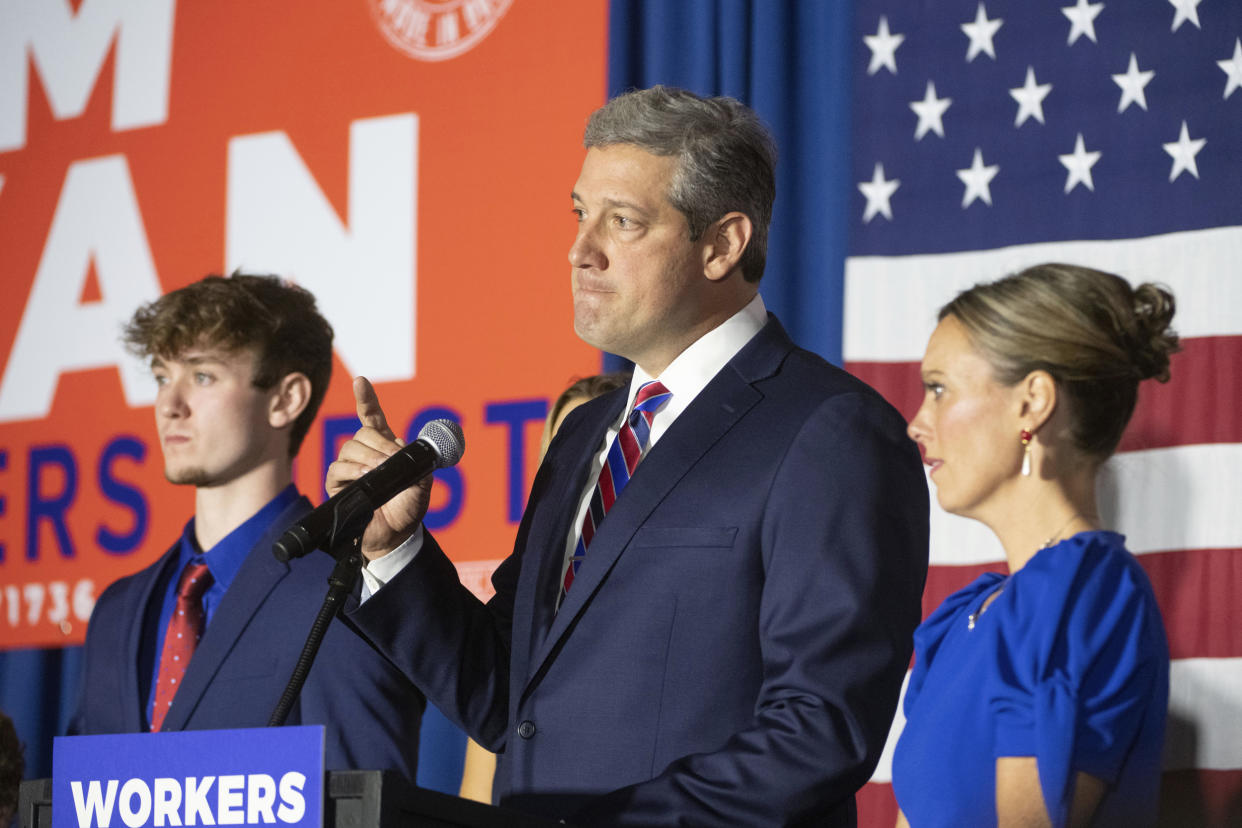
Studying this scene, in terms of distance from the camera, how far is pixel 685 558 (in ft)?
5.60

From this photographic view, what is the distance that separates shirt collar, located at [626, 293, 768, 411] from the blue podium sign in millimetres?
887

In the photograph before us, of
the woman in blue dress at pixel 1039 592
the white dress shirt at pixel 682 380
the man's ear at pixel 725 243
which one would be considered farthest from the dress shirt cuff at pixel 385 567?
the woman in blue dress at pixel 1039 592

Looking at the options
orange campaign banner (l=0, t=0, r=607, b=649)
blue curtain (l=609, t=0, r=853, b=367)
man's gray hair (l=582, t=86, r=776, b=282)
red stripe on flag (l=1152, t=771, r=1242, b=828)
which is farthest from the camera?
orange campaign banner (l=0, t=0, r=607, b=649)

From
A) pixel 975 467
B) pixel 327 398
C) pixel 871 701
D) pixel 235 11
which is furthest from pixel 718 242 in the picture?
pixel 235 11

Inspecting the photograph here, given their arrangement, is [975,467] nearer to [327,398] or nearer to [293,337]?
[293,337]

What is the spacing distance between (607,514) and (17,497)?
3072 mm

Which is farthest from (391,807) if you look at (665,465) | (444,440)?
(665,465)

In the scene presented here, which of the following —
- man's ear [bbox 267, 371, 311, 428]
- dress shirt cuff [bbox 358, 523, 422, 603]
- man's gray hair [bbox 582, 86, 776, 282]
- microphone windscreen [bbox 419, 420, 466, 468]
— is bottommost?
dress shirt cuff [bbox 358, 523, 422, 603]

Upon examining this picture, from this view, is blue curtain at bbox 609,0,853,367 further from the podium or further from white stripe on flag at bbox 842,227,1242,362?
the podium

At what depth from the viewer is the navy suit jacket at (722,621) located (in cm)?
150

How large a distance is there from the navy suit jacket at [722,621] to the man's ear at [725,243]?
151mm

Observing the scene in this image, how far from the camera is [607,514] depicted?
1.80 m

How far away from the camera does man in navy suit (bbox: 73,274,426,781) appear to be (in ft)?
8.73

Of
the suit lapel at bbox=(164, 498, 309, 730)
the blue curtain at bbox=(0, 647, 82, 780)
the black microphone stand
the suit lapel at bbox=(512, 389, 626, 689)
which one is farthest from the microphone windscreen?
the blue curtain at bbox=(0, 647, 82, 780)
